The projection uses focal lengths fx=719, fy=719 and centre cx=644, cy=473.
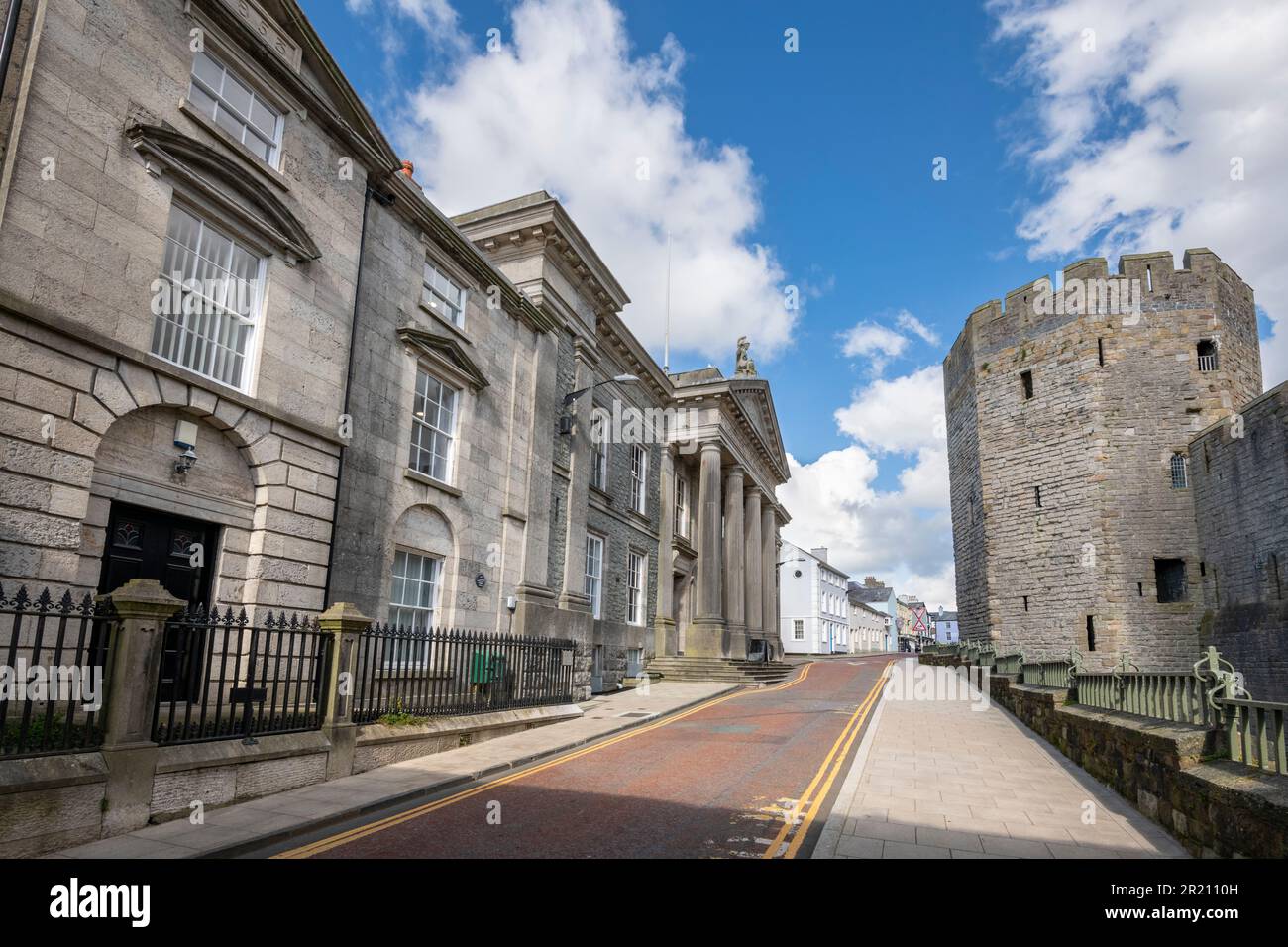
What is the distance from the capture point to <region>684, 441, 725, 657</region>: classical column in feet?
90.8

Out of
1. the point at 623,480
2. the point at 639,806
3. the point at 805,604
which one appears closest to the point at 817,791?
the point at 639,806

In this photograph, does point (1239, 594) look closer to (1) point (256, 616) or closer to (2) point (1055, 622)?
(2) point (1055, 622)

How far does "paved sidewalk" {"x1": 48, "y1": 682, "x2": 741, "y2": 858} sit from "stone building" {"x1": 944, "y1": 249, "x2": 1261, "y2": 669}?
77.9 feet

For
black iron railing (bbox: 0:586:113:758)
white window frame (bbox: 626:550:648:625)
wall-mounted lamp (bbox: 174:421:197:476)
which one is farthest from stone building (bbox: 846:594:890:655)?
black iron railing (bbox: 0:586:113:758)

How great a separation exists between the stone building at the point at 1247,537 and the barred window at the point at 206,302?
90.9ft

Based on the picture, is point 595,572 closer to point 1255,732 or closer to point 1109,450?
point 1255,732

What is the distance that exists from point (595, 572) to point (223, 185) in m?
15.1

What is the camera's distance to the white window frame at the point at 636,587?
2497cm

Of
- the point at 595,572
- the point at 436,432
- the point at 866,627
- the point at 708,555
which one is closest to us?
the point at 436,432

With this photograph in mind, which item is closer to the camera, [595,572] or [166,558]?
[166,558]

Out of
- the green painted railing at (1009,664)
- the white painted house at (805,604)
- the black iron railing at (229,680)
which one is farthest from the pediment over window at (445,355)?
the white painted house at (805,604)

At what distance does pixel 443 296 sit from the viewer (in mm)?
14852

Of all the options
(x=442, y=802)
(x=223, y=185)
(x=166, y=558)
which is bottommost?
(x=442, y=802)

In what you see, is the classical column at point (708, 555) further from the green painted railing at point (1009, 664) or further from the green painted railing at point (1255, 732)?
the green painted railing at point (1255, 732)
